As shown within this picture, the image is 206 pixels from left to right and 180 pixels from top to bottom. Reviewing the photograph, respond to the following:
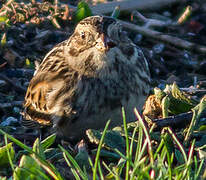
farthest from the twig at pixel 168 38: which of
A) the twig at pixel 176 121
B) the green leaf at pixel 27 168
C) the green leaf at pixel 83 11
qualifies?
the green leaf at pixel 27 168

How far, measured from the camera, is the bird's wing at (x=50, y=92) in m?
4.75

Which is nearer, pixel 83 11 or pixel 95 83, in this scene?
pixel 95 83

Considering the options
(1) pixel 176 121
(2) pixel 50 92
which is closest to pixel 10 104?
(2) pixel 50 92

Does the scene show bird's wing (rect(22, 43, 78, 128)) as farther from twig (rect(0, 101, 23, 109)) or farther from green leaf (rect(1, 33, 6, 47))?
green leaf (rect(1, 33, 6, 47))

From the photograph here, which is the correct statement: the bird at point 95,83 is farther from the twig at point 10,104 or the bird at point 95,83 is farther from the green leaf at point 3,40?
the green leaf at point 3,40

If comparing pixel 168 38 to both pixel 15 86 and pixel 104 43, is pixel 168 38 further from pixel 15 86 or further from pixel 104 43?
pixel 104 43

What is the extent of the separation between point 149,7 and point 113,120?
9.81 ft

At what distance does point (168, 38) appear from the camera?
260 inches

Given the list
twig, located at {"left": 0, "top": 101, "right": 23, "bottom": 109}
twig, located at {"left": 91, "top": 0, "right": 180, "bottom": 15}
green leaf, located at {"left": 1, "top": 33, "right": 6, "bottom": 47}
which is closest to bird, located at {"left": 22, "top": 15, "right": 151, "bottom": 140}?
twig, located at {"left": 0, "top": 101, "right": 23, "bottom": 109}

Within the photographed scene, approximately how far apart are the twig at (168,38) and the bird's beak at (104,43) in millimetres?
2136

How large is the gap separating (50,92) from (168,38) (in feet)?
6.95

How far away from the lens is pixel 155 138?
3986 millimetres

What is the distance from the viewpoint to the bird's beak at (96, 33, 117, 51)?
14.6ft

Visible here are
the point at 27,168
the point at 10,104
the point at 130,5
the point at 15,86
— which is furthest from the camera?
the point at 130,5
